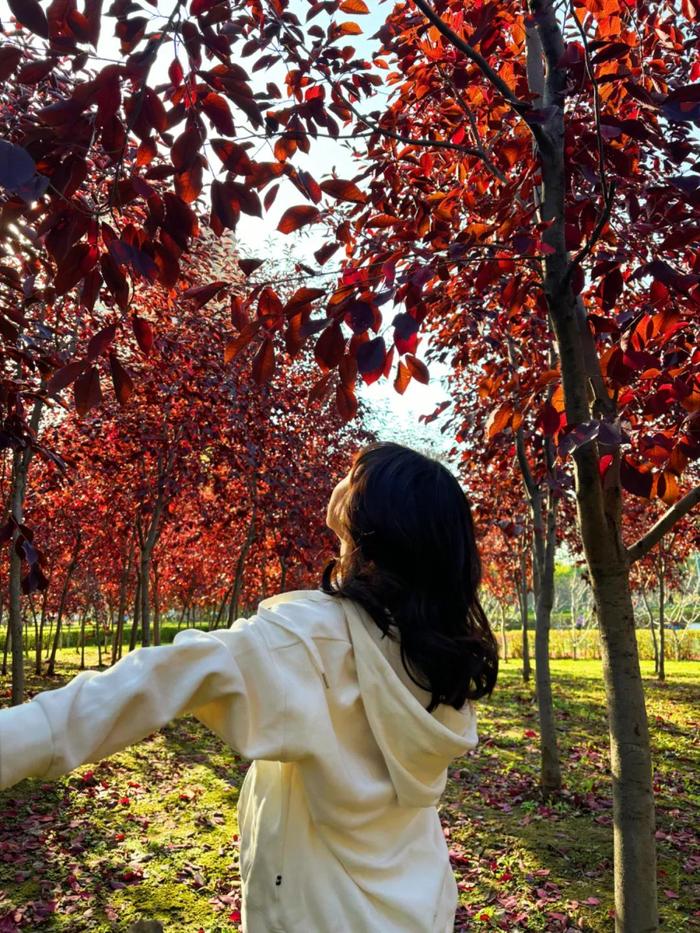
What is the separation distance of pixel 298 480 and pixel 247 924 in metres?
7.61

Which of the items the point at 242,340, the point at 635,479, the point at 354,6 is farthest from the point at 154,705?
the point at 354,6

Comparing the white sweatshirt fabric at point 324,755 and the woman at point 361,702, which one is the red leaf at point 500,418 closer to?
the woman at point 361,702

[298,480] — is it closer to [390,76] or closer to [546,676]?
[546,676]

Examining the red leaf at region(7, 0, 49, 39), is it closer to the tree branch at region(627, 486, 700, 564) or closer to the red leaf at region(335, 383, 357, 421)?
the red leaf at region(335, 383, 357, 421)

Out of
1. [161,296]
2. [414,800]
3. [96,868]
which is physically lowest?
[96,868]

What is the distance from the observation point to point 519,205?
102 inches

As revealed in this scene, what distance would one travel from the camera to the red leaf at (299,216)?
169 cm

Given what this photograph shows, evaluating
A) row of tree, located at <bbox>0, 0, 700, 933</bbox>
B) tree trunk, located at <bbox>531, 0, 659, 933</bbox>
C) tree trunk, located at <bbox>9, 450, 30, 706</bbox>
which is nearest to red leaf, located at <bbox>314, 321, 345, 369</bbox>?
row of tree, located at <bbox>0, 0, 700, 933</bbox>

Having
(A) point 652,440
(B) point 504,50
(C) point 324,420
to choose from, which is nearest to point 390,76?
(B) point 504,50

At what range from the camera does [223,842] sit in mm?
4660

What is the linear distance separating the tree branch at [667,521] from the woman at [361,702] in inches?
40.4

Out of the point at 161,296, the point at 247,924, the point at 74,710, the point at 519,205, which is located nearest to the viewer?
the point at 74,710

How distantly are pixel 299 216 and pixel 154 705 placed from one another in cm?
119

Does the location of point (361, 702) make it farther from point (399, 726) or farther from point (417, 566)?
point (417, 566)
